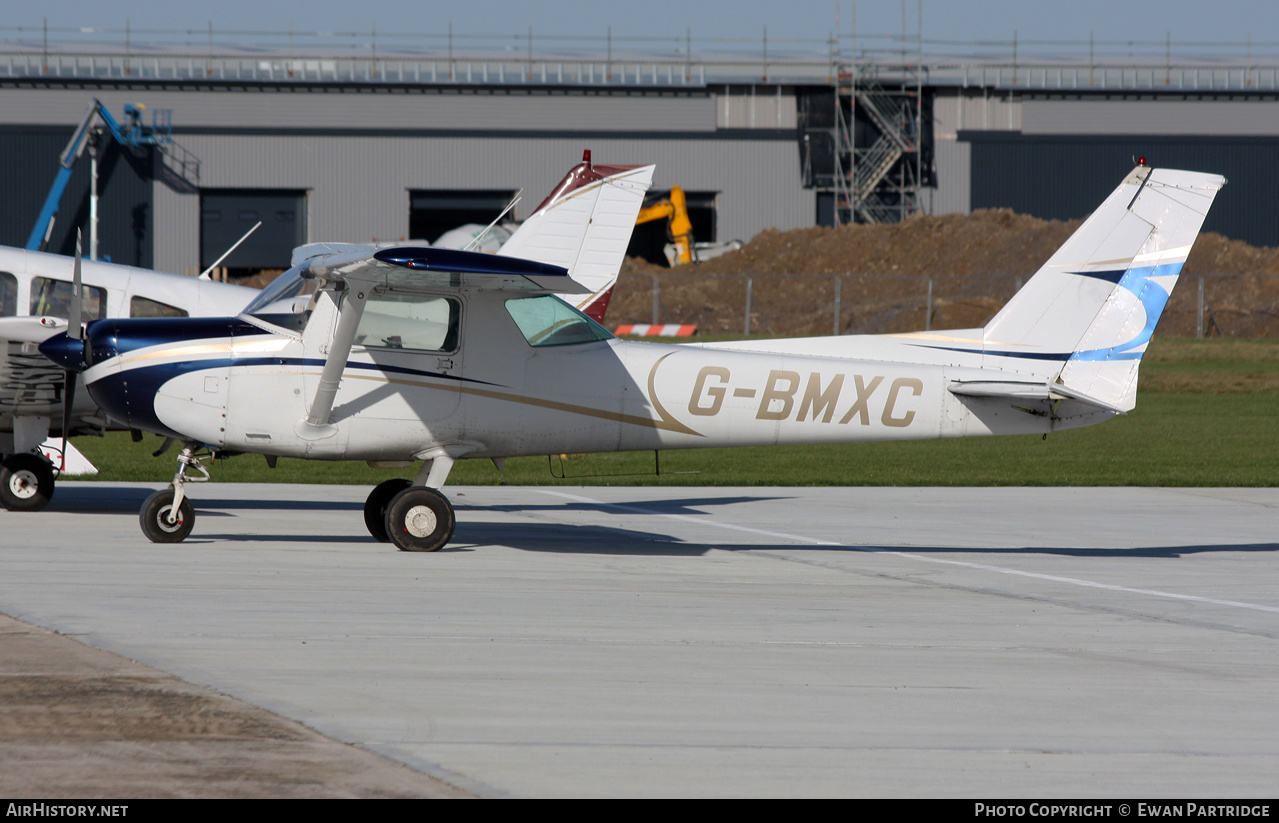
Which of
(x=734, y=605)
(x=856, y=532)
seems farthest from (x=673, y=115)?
(x=734, y=605)

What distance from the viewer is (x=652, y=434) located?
Result: 34.2 ft

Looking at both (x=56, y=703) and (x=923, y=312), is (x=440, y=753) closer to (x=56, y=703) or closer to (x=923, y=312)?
(x=56, y=703)

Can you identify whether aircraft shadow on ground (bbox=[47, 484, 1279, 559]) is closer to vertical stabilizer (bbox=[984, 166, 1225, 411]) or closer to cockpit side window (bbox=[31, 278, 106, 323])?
vertical stabilizer (bbox=[984, 166, 1225, 411])

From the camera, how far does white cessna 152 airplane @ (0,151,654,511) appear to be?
1120cm

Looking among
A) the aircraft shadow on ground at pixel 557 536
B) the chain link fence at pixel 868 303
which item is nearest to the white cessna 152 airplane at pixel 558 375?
the aircraft shadow on ground at pixel 557 536

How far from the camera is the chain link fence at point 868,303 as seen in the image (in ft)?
137

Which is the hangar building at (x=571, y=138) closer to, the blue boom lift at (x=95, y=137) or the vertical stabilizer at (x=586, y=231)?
the blue boom lift at (x=95, y=137)

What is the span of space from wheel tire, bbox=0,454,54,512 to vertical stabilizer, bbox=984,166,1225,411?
8646 mm

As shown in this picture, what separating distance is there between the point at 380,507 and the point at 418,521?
3.02ft

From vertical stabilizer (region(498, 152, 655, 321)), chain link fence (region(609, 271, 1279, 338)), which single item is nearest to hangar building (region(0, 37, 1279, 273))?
chain link fence (region(609, 271, 1279, 338))

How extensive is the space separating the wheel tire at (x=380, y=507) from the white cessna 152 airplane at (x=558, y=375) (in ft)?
2.07

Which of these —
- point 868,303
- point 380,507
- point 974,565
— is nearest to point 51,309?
point 380,507

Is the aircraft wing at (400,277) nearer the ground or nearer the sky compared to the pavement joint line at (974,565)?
nearer the sky

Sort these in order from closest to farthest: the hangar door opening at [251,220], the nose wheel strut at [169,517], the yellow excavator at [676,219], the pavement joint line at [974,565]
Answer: the pavement joint line at [974,565] < the nose wheel strut at [169,517] < the yellow excavator at [676,219] < the hangar door opening at [251,220]
